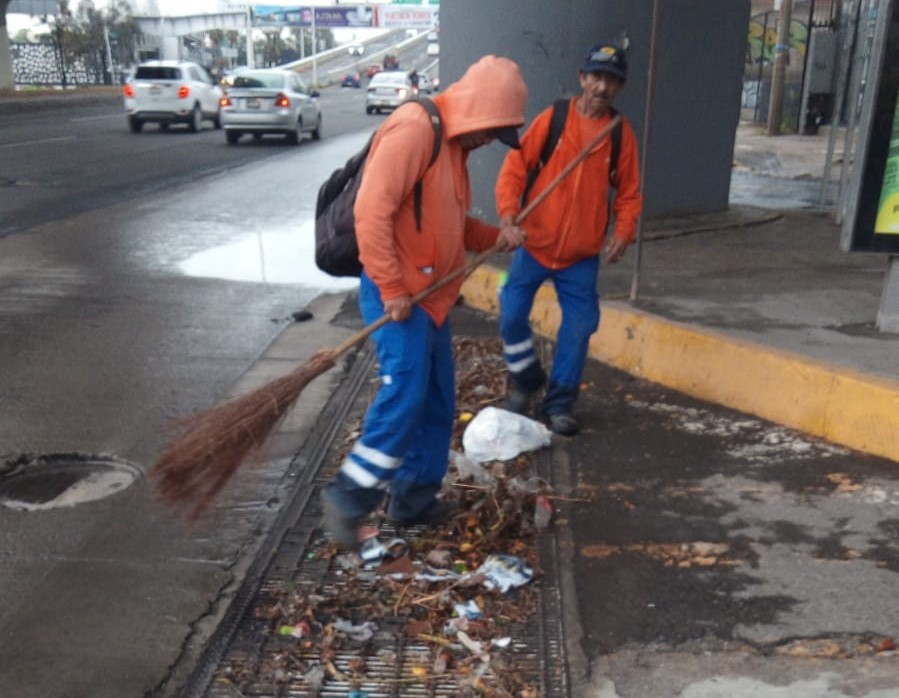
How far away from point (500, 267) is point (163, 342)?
8.18 ft

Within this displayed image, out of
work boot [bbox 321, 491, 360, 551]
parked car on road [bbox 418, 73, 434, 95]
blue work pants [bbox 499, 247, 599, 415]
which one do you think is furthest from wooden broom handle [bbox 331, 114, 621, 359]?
parked car on road [bbox 418, 73, 434, 95]

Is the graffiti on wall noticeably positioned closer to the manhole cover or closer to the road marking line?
the road marking line

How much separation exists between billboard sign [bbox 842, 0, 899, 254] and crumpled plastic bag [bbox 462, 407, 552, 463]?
7.21 ft

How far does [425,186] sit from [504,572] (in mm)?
1409

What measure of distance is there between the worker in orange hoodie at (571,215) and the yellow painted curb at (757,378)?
867mm

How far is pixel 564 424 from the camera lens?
16.4ft

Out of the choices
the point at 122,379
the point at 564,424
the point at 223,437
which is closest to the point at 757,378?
the point at 564,424

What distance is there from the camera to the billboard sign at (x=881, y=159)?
17.3 ft

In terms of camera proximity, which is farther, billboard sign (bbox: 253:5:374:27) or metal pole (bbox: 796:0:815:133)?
billboard sign (bbox: 253:5:374:27)

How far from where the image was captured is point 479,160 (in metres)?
8.95

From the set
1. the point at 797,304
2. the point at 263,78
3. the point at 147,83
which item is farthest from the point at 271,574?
the point at 147,83

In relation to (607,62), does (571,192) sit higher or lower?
lower

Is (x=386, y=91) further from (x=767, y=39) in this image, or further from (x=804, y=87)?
(x=804, y=87)

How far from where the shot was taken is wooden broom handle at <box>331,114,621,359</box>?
3664 mm
